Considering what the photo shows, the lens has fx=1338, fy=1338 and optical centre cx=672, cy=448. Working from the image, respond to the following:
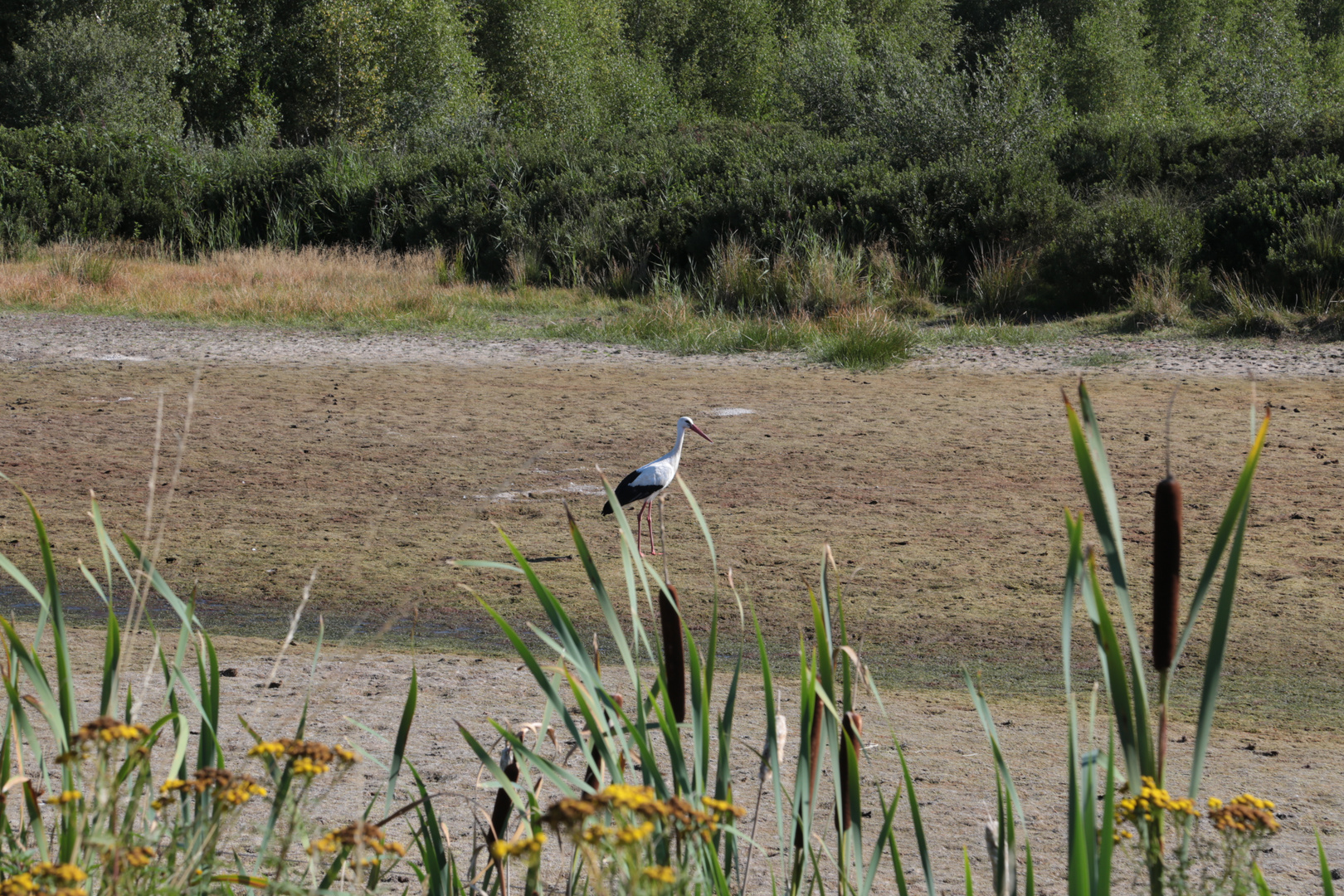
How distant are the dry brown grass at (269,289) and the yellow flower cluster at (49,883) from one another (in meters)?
13.3

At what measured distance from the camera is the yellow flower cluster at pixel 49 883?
3.44 feet

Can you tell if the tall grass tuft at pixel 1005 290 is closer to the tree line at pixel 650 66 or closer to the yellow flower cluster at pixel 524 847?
the tree line at pixel 650 66

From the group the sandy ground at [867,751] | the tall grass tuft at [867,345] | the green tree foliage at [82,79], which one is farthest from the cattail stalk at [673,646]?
the green tree foliage at [82,79]

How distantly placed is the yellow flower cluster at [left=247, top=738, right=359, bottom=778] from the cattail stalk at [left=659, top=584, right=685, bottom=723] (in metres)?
0.34

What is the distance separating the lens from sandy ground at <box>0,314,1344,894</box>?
407cm

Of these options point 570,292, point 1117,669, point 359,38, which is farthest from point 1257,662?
point 359,38

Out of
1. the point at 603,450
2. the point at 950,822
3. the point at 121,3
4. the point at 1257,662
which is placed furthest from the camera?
the point at 121,3

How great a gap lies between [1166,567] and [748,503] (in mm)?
6152

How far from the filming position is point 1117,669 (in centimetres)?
115

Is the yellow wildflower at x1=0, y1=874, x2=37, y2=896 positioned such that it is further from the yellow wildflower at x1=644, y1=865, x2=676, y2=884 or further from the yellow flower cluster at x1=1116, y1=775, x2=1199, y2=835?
the yellow flower cluster at x1=1116, y1=775, x2=1199, y2=835

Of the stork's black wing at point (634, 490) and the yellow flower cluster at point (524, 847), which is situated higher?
the yellow flower cluster at point (524, 847)

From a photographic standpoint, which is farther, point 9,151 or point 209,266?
point 9,151

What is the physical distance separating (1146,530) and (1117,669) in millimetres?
5906

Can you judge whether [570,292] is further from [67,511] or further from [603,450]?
[67,511]
